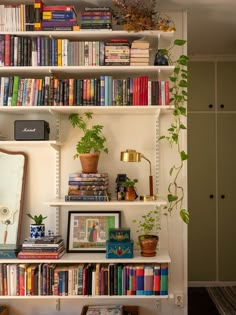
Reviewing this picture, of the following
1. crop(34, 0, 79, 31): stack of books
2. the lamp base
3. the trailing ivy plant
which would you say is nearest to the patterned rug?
the trailing ivy plant

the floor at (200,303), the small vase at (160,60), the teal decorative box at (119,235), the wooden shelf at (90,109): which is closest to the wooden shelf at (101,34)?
the small vase at (160,60)

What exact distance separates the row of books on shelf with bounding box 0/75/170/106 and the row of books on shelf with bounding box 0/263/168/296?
115cm

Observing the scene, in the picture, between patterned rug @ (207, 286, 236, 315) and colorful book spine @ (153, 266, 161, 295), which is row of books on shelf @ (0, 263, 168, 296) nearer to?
colorful book spine @ (153, 266, 161, 295)

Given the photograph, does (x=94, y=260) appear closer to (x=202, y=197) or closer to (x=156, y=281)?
(x=156, y=281)

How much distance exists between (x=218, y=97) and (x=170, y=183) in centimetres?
169

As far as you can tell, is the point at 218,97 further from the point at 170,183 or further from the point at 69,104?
the point at 69,104

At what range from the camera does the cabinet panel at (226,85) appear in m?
4.12

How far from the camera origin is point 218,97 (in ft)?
13.6

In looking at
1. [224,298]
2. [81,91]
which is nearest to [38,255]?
[81,91]

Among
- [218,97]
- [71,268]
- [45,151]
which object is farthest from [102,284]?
[218,97]

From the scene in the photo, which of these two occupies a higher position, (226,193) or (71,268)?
(226,193)

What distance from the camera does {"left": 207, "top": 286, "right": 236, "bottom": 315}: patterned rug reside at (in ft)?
11.2

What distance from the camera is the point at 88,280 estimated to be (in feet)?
8.48

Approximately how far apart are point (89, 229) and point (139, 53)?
134 cm
